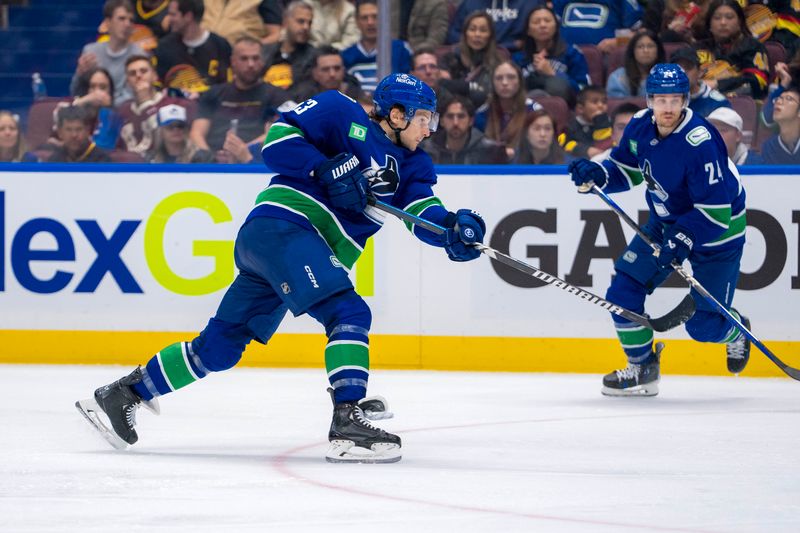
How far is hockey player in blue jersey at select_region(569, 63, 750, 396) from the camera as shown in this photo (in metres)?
5.05

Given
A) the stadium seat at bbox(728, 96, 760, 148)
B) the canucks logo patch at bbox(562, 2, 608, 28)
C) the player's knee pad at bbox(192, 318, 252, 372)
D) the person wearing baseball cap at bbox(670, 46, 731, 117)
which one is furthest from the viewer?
the canucks logo patch at bbox(562, 2, 608, 28)

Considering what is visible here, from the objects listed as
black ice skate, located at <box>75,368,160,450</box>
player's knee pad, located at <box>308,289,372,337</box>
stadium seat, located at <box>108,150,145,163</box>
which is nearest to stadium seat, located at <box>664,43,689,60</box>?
stadium seat, located at <box>108,150,145,163</box>

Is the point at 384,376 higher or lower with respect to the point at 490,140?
lower

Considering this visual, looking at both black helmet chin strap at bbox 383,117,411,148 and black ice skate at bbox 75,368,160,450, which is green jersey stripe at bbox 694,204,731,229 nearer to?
black helmet chin strap at bbox 383,117,411,148

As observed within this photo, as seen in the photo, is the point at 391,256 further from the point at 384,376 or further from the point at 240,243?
the point at 240,243

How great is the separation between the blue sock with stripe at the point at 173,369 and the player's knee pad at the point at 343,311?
403 millimetres

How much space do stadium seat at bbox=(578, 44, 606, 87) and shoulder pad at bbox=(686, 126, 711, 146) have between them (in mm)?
1779

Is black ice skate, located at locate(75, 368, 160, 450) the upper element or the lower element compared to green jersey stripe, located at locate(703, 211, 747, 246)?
lower

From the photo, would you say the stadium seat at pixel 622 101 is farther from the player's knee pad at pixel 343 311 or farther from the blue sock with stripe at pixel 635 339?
the player's knee pad at pixel 343 311

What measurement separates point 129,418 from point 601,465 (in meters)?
1.33

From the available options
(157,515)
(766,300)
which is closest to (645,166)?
(766,300)

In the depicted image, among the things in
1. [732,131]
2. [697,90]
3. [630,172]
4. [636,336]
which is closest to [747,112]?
[732,131]

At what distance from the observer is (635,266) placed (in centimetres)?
535

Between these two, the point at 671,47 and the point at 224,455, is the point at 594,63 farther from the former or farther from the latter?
the point at 224,455
